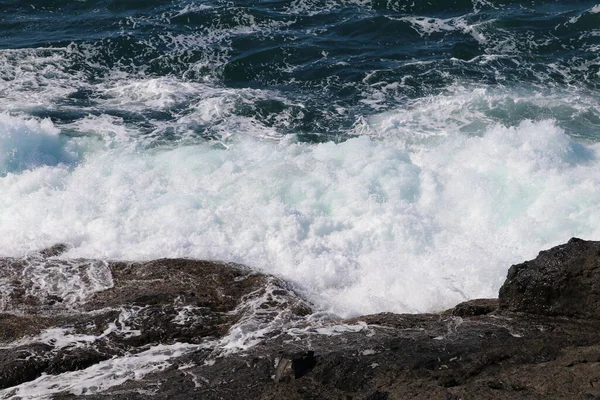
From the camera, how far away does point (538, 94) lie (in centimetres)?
2203

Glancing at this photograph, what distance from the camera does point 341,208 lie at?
1673cm

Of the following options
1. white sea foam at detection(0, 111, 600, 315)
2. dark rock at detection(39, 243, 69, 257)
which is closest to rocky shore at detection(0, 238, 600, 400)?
dark rock at detection(39, 243, 69, 257)

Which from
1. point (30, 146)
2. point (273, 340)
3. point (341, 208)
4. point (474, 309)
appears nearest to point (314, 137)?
point (341, 208)

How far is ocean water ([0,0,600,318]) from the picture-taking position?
1541 cm

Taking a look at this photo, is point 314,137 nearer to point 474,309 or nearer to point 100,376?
point 474,309

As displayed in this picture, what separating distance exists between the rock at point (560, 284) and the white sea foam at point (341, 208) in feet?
7.28

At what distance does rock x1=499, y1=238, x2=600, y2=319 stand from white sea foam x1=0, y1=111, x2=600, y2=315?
2220mm

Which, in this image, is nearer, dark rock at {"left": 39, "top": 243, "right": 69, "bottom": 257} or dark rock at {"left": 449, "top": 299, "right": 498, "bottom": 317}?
dark rock at {"left": 449, "top": 299, "right": 498, "bottom": 317}

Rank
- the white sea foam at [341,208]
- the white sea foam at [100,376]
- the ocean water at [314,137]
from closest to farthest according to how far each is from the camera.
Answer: the white sea foam at [100,376] < the white sea foam at [341,208] < the ocean water at [314,137]

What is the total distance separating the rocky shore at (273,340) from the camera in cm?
973

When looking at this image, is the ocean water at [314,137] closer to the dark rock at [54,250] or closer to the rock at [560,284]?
the dark rock at [54,250]

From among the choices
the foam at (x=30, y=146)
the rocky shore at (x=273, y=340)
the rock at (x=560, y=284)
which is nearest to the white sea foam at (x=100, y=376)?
the rocky shore at (x=273, y=340)

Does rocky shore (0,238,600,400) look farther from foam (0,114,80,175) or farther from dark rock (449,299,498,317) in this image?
foam (0,114,80,175)

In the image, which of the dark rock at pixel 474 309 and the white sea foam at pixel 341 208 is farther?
the white sea foam at pixel 341 208
